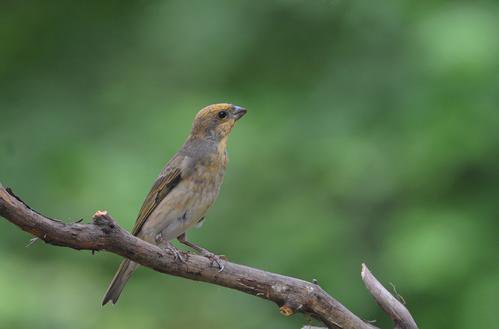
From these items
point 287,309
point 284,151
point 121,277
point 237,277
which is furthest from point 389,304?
point 284,151

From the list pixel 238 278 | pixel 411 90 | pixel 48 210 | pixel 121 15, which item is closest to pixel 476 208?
pixel 411 90

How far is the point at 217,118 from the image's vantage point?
7.17 metres

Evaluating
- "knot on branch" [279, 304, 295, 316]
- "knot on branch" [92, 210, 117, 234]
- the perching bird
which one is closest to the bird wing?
the perching bird

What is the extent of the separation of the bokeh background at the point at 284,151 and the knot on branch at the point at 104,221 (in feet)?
7.76

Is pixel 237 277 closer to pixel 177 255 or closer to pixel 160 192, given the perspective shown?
pixel 177 255

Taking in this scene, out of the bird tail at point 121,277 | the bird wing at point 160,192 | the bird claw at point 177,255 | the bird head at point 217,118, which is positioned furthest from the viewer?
the bird head at point 217,118

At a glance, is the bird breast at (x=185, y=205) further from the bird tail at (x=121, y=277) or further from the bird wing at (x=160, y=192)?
the bird tail at (x=121, y=277)

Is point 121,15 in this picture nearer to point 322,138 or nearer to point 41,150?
point 41,150

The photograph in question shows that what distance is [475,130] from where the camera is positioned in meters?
7.24

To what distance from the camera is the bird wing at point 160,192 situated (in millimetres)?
6914

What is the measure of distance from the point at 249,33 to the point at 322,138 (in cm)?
130

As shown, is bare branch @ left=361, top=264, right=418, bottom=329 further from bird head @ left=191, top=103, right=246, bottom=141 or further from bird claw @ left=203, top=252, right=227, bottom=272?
bird head @ left=191, top=103, right=246, bottom=141

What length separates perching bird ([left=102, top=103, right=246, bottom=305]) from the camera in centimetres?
677

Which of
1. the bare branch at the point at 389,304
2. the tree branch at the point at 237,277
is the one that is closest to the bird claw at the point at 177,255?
the tree branch at the point at 237,277
